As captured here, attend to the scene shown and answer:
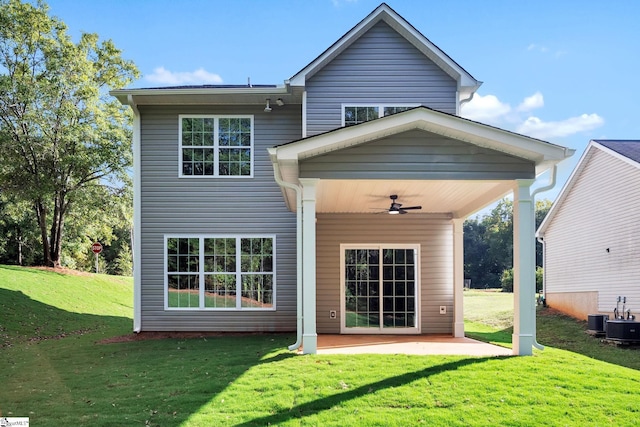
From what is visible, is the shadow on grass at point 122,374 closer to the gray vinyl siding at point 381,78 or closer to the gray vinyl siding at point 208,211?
the gray vinyl siding at point 208,211

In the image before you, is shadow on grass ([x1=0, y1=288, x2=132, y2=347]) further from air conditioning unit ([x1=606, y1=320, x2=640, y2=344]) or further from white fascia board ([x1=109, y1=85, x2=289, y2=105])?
air conditioning unit ([x1=606, y1=320, x2=640, y2=344])

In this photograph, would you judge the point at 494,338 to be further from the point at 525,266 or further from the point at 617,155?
the point at 617,155

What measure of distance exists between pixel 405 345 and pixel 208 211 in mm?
5377

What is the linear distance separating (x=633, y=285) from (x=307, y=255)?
11.1m

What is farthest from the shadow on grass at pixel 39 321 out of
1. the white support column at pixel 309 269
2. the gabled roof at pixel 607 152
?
the gabled roof at pixel 607 152

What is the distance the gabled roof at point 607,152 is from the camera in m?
14.5

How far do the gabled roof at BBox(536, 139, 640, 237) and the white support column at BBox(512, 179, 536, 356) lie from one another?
835 cm

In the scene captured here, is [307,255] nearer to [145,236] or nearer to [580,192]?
[145,236]

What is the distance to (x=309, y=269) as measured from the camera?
742 cm

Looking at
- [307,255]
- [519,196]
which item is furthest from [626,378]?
[307,255]

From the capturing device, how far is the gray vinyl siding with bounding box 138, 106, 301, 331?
11.5 metres

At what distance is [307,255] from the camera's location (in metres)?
7.44

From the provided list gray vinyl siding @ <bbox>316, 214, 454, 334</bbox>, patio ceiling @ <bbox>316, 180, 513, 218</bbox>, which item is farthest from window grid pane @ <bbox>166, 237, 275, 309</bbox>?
patio ceiling @ <bbox>316, 180, 513, 218</bbox>

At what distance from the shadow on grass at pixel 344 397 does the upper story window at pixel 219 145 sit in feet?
21.8
